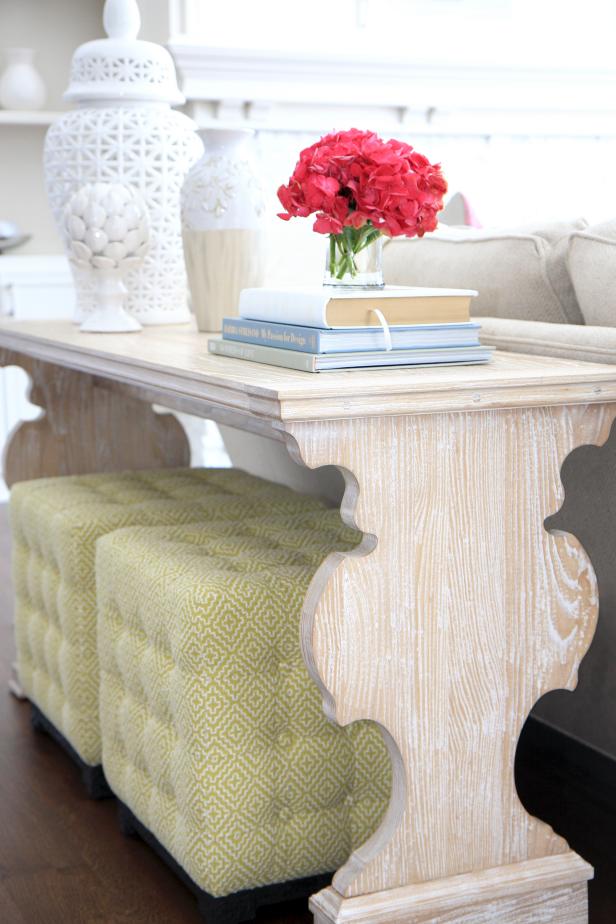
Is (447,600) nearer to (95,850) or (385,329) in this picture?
(385,329)

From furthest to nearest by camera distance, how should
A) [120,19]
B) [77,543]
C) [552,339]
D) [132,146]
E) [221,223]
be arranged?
1. [120,19]
2. [132,146]
3. [221,223]
4. [77,543]
5. [552,339]

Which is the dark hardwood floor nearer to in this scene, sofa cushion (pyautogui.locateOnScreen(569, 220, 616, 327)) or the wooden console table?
the wooden console table

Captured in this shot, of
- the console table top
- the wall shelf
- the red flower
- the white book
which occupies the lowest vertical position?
the console table top

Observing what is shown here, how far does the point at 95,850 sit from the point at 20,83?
3314mm

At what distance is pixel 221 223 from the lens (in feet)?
6.81

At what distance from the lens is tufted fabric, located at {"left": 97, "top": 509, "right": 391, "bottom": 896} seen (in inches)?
57.6

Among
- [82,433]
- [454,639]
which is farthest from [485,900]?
[82,433]

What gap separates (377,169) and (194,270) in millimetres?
753

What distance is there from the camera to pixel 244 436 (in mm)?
2736

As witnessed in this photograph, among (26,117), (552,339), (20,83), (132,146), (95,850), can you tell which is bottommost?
(95,850)

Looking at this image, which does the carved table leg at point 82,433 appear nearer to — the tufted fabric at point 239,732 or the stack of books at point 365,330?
the tufted fabric at point 239,732

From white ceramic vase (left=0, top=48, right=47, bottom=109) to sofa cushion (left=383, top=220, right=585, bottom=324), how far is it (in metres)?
2.80

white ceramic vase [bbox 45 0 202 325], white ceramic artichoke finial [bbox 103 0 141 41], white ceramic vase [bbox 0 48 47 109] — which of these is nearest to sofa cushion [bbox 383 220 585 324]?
white ceramic vase [bbox 45 0 202 325]

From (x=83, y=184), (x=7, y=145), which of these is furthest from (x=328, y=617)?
(x=7, y=145)
